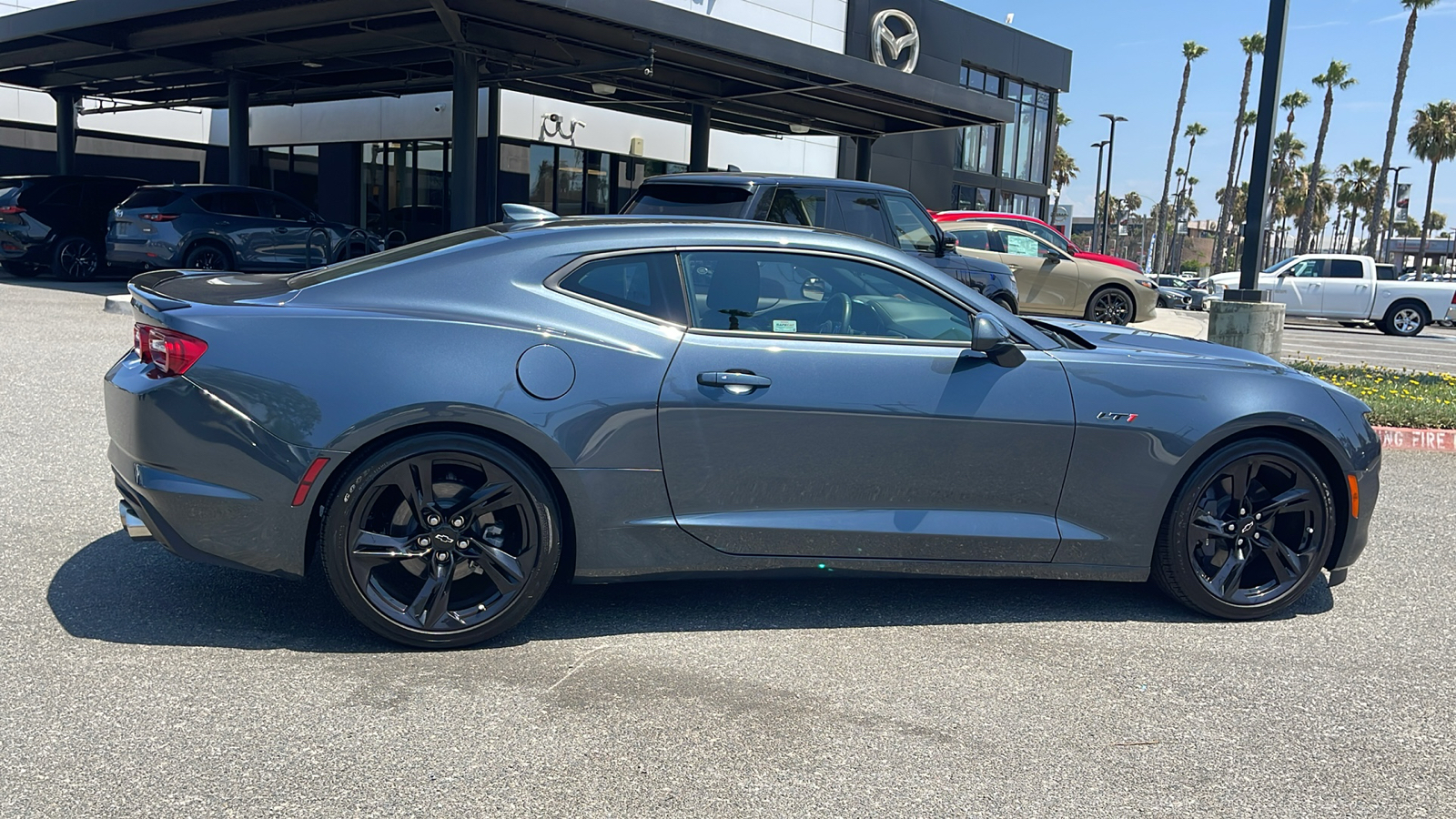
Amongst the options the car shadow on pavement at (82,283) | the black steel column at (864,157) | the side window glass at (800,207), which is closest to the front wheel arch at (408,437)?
the side window glass at (800,207)

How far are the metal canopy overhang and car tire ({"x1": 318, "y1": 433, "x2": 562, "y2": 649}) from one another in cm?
1094

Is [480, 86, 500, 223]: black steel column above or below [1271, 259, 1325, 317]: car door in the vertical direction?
above

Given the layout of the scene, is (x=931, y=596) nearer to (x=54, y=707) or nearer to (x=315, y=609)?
(x=315, y=609)

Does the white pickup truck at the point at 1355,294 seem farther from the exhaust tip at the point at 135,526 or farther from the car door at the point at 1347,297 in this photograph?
the exhaust tip at the point at 135,526

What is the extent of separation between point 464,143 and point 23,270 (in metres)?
8.79

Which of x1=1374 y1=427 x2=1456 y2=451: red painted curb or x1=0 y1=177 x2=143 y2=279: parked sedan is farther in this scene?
x1=0 y1=177 x2=143 y2=279: parked sedan

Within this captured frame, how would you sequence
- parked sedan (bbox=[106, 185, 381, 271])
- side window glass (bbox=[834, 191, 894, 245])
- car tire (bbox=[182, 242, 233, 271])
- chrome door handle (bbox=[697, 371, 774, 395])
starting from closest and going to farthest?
chrome door handle (bbox=[697, 371, 774, 395])
side window glass (bbox=[834, 191, 894, 245])
parked sedan (bbox=[106, 185, 381, 271])
car tire (bbox=[182, 242, 233, 271])

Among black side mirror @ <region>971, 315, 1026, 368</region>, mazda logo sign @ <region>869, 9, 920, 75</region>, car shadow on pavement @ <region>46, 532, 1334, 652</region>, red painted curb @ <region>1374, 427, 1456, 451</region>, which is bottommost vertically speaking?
car shadow on pavement @ <region>46, 532, 1334, 652</region>

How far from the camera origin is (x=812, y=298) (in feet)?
14.7

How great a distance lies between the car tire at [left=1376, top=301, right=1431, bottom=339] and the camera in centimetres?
2517

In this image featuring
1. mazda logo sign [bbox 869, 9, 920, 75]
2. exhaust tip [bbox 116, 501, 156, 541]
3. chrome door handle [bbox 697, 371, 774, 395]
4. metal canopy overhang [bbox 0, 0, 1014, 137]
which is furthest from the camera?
mazda logo sign [bbox 869, 9, 920, 75]

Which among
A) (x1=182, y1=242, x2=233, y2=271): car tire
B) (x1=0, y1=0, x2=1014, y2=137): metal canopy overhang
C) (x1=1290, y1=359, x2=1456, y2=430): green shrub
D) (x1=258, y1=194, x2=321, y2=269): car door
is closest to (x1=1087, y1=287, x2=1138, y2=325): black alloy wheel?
(x1=1290, y1=359, x2=1456, y2=430): green shrub

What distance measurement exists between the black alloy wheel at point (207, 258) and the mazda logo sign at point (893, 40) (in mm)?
19340

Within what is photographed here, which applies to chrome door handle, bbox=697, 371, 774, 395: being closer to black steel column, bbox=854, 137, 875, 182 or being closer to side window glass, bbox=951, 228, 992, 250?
side window glass, bbox=951, 228, 992, 250
